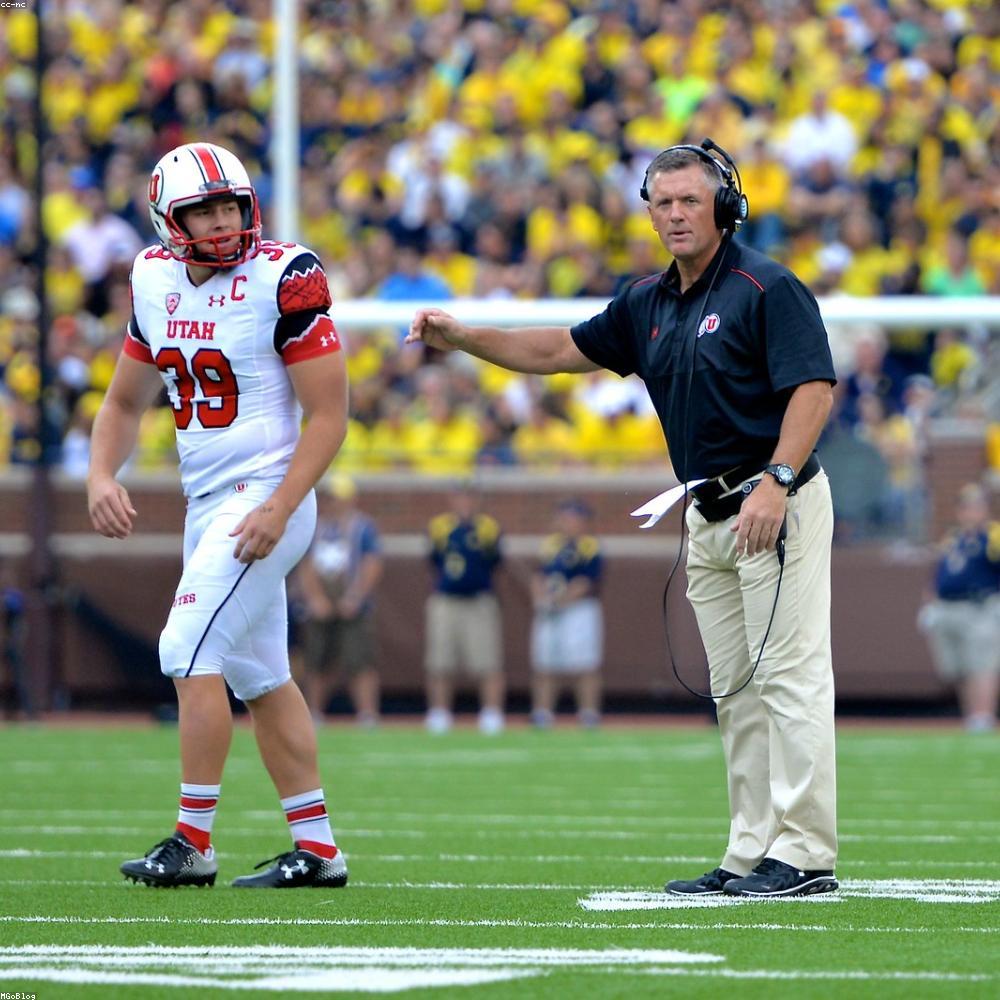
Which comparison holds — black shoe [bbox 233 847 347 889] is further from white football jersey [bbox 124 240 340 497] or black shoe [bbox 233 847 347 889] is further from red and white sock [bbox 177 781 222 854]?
white football jersey [bbox 124 240 340 497]

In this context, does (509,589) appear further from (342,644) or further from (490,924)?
(490,924)

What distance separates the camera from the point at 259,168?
2100 cm

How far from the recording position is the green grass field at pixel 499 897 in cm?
429

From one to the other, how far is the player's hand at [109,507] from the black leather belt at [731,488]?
65.6 inches

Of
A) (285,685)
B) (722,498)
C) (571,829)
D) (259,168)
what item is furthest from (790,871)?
(259,168)

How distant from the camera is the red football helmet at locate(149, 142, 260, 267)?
6.18 m

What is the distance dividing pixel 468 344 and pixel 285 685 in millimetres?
1141

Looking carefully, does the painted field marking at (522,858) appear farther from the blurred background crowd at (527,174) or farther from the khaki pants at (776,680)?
the blurred background crowd at (527,174)

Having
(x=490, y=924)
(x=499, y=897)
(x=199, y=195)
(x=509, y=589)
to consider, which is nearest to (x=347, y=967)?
(x=490, y=924)

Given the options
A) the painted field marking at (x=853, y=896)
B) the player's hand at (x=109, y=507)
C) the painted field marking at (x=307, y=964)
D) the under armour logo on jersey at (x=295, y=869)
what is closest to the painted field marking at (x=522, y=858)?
the painted field marking at (x=853, y=896)

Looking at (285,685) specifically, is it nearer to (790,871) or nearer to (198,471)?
(198,471)

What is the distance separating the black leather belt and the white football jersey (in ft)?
3.85

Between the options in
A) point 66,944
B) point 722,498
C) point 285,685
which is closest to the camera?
point 66,944

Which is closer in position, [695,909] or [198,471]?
[695,909]
